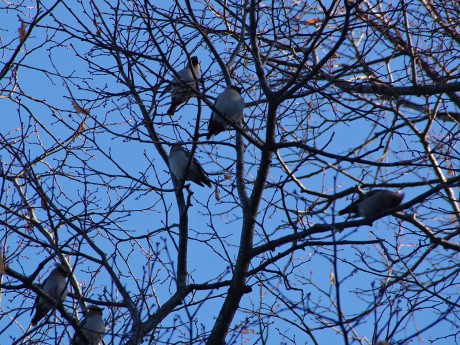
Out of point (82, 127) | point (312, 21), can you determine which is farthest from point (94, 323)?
point (312, 21)

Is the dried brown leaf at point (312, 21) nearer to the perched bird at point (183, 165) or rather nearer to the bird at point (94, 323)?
the perched bird at point (183, 165)

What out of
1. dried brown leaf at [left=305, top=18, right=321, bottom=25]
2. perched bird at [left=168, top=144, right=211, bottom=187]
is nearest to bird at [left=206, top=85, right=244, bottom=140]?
perched bird at [left=168, top=144, right=211, bottom=187]

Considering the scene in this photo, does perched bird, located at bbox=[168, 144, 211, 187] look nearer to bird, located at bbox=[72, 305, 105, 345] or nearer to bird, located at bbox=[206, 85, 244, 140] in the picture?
bird, located at bbox=[206, 85, 244, 140]

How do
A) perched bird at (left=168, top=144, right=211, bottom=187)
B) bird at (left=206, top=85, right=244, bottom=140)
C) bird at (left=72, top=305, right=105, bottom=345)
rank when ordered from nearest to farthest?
bird at (left=72, top=305, right=105, bottom=345)
bird at (left=206, top=85, right=244, bottom=140)
perched bird at (left=168, top=144, right=211, bottom=187)

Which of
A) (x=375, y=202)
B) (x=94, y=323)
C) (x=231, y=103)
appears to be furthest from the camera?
(x=231, y=103)

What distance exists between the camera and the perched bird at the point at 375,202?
6383mm

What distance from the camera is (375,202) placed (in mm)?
6391

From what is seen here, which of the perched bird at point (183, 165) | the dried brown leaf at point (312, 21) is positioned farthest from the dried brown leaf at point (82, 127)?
the dried brown leaf at point (312, 21)

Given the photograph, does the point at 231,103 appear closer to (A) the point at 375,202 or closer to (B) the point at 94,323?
(A) the point at 375,202

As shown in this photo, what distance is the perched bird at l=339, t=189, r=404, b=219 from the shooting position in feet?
20.9

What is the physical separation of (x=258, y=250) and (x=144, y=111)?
1793mm

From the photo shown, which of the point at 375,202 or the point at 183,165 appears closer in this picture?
the point at 375,202

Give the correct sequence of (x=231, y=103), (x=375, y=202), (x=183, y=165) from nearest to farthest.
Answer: (x=375, y=202), (x=231, y=103), (x=183, y=165)

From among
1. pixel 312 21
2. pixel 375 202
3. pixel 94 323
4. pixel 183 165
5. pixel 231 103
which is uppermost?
pixel 312 21
